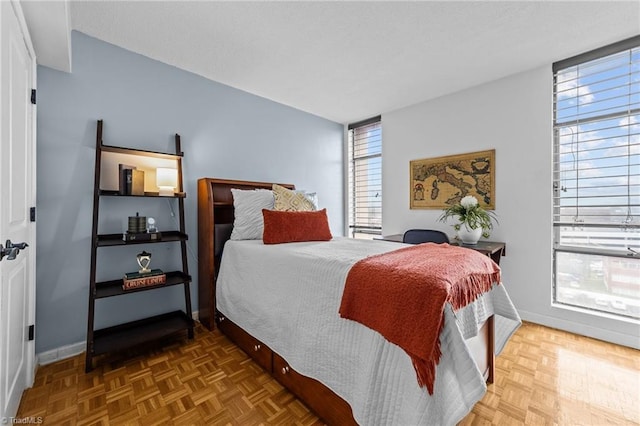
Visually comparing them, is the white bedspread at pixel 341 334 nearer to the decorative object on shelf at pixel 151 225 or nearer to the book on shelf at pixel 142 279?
the book on shelf at pixel 142 279

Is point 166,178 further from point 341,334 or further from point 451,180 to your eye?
point 451,180

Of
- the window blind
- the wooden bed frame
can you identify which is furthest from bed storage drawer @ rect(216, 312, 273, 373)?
the window blind

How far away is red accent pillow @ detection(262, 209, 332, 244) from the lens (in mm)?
2168

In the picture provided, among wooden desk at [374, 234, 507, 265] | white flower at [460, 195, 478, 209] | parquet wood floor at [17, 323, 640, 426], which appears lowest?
parquet wood floor at [17, 323, 640, 426]

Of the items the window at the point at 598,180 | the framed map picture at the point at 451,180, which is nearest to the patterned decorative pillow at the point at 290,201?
the framed map picture at the point at 451,180

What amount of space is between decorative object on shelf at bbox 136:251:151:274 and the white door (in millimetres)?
591

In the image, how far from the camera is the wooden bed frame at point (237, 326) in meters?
1.36

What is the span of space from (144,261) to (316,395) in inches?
67.6

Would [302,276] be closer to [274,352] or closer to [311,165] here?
[274,352]

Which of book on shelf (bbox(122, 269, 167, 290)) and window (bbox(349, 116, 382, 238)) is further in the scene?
window (bbox(349, 116, 382, 238))

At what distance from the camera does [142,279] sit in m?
2.04

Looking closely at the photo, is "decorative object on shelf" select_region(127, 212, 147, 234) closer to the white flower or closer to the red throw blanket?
the red throw blanket

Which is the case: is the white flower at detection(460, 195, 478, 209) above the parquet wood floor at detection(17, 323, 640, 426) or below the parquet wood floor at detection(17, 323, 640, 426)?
above

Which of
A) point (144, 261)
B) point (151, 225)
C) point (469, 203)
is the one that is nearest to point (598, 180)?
point (469, 203)
